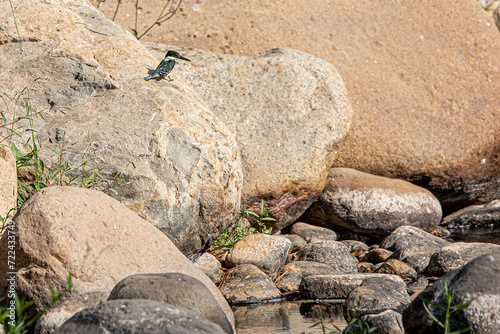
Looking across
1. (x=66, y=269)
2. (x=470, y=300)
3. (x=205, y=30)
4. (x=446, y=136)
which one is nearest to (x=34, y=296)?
(x=66, y=269)

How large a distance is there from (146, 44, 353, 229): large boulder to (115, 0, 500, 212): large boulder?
105cm

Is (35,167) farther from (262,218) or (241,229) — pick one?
(262,218)

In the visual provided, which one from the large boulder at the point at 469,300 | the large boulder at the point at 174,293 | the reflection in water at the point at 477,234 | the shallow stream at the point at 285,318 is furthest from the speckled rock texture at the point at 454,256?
the large boulder at the point at 174,293

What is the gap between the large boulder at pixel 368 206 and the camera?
23.9 ft

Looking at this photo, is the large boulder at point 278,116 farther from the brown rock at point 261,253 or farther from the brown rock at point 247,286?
the brown rock at point 247,286

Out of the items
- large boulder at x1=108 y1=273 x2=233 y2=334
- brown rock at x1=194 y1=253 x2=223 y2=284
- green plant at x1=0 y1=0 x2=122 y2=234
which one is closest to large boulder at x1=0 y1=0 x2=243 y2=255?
green plant at x1=0 y1=0 x2=122 y2=234

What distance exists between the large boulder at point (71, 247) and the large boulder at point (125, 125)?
846mm

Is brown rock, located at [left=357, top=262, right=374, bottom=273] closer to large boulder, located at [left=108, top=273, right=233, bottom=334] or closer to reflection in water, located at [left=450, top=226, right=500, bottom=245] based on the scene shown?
reflection in water, located at [left=450, top=226, right=500, bottom=245]

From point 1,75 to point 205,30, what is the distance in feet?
12.5

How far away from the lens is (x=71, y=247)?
305 cm

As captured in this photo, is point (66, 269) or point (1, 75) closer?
point (66, 269)

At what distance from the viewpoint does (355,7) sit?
8820 mm

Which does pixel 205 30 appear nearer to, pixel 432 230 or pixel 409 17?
pixel 409 17

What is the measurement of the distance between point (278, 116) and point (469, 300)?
4.38 meters
